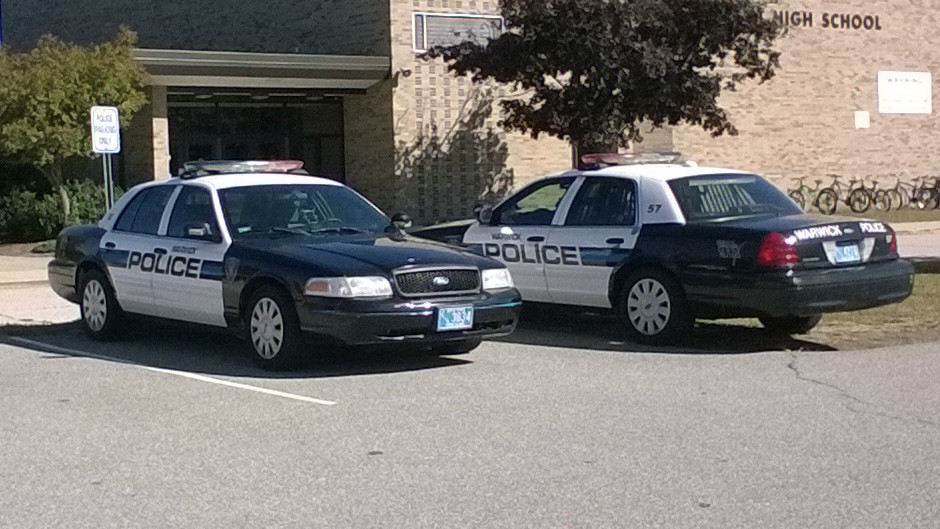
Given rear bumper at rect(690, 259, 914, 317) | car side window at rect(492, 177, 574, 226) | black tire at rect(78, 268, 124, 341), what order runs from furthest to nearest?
car side window at rect(492, 177, 574, 226), black tire at rect(78, 268, 124, 341), rear bumper at rect(690, 259, 914, 317)

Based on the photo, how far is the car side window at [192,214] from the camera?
36.3ft

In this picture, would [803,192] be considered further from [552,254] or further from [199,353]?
[199,353]

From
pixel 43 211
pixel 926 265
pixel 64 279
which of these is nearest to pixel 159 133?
pixel 43 211

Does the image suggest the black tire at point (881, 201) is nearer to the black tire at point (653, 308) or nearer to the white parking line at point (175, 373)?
the black tire at point (653, 308)

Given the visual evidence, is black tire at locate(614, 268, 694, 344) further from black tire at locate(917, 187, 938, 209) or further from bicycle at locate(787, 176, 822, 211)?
black tire at locate(917, 187, 938, 209)

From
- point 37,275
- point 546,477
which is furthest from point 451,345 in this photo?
point 37,275

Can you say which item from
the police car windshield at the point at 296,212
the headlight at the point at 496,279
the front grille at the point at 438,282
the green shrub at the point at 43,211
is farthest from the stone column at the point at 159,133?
the front grille at the point at 438,282

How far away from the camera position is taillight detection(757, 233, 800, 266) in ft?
35.1

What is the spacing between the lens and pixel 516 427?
813cm

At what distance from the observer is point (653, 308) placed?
11.5m

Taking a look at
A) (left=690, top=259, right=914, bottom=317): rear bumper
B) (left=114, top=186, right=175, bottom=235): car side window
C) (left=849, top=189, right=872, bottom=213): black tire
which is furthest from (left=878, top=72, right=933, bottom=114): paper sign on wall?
(left=114, top=186, right=175, bottom=235): car side window

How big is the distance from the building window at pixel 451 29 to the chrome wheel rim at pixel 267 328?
62.5 feet

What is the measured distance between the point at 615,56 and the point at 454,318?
15.5 m

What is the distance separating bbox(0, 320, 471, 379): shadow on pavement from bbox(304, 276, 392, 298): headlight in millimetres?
533
